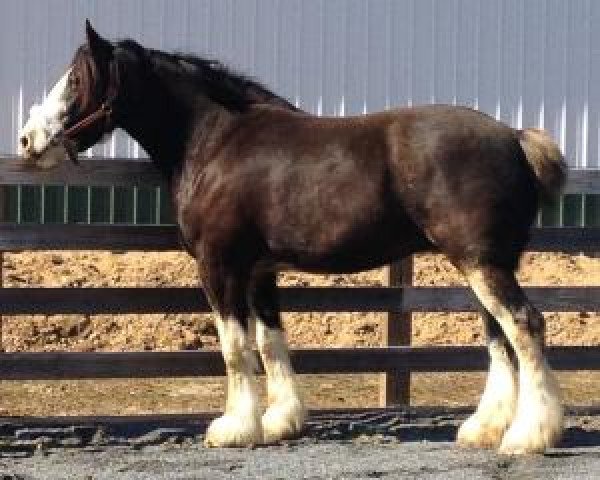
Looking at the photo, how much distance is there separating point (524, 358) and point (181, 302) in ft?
6.77

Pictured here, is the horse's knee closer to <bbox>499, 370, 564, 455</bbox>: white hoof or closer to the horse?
the horse

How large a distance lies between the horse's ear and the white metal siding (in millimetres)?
8936

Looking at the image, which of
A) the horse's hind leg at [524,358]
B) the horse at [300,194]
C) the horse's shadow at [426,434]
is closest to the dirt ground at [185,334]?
the horse's shadow at [426,434]

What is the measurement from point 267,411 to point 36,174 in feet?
5.87

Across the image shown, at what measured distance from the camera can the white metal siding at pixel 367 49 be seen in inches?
677

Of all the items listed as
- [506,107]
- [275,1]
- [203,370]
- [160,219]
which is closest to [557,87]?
[506,107]

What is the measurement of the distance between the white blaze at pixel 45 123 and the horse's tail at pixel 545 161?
2.43 m

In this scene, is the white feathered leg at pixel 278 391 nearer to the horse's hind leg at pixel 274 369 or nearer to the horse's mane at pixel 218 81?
the horse's hind leg at pixel 274 369

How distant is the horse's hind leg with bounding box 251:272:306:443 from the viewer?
8086 millimetres

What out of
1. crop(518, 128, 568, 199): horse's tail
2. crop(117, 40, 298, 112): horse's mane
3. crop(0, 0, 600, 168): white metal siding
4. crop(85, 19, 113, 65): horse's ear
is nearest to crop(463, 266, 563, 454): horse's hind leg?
crop(518, 128, 568, 199): horse's tail

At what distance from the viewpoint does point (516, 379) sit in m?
7.98

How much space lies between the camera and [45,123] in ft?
26.8

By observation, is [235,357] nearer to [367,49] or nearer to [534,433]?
[534,433]

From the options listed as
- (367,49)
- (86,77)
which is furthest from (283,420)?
(367,49)
